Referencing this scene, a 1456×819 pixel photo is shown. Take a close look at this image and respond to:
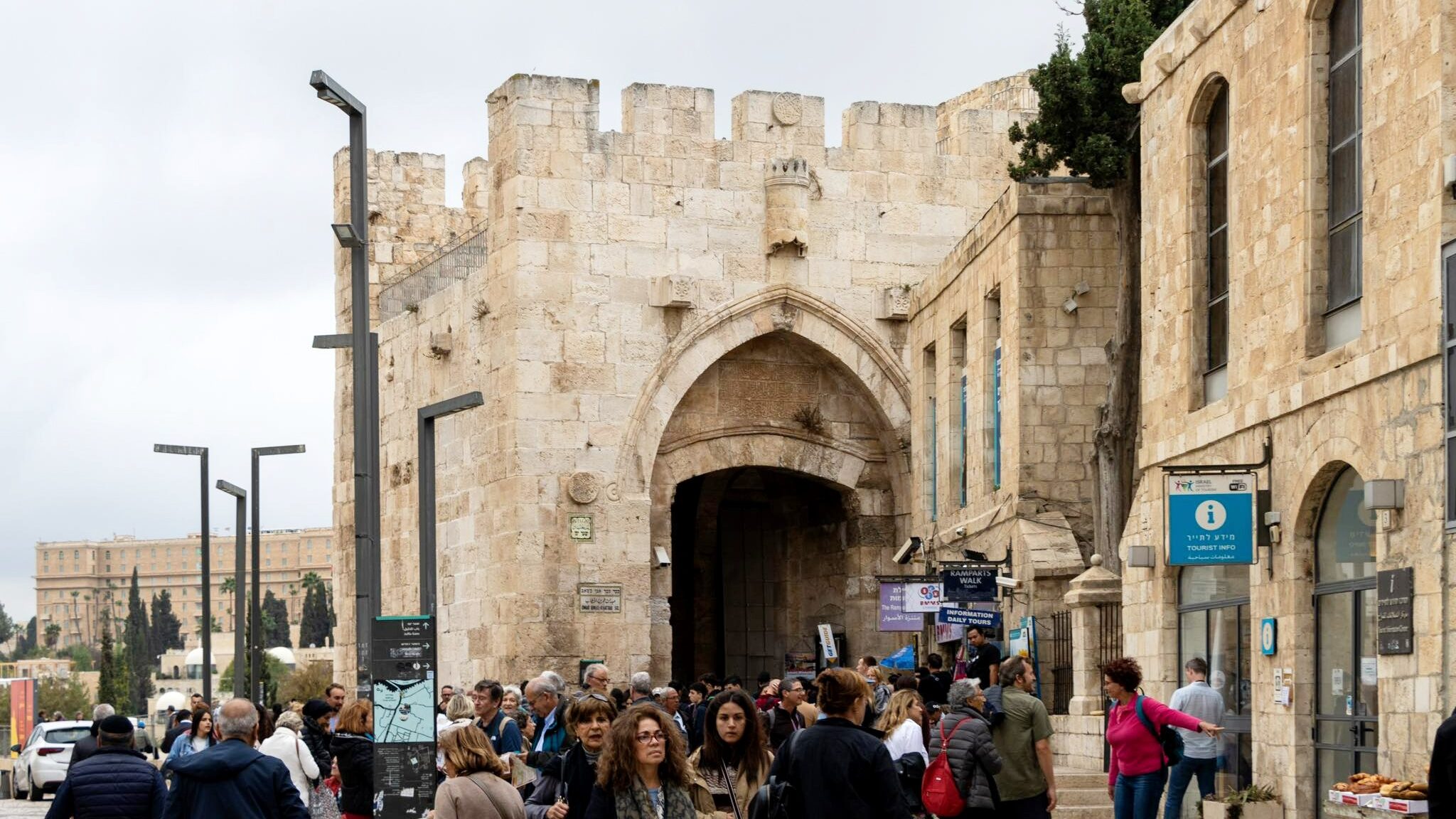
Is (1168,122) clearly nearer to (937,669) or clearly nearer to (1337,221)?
(1337,221)

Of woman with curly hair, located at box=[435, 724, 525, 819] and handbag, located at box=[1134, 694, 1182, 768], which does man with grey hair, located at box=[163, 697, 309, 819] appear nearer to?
woman with curly hair, located at box=[435, 724, 525, 819]

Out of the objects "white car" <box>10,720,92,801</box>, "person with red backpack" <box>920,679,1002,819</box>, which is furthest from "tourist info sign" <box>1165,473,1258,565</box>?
"white car" <box>10,720,92,801</box>

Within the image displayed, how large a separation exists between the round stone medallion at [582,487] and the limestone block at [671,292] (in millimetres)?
2235

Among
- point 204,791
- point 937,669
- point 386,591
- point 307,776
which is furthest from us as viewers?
point 386,591

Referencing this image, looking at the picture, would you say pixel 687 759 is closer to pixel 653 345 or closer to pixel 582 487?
pixel 582 487

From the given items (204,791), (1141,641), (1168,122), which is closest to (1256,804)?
(1141,641)

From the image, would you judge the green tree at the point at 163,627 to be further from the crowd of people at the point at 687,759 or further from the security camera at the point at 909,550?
the crowd of people at the point at 687,759

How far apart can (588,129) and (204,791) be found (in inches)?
677

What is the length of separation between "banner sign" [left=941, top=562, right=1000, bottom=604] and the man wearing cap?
12.0 metres

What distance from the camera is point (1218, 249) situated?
52.5ft

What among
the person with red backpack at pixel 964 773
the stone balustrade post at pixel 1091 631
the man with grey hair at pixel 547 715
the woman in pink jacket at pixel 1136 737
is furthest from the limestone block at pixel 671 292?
the person with red backpack at pixel 964 773

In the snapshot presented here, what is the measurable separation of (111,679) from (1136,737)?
7301 cm

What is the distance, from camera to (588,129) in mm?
24984

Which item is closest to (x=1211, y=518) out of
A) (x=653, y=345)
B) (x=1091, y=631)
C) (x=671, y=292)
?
(x=1091, y=631)
